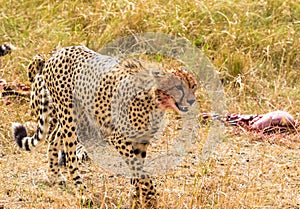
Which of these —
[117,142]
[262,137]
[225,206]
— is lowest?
[262,137]

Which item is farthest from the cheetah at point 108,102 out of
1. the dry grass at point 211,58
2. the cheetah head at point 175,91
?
the dry grass at point 211,58

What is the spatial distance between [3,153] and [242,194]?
163 centimetres

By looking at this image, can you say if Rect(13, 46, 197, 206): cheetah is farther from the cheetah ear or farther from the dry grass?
the dry grass

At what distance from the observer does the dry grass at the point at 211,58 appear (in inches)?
167

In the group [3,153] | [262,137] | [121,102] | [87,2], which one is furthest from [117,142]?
[87,2]

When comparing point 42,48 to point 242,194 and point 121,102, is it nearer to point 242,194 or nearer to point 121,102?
point 121,102

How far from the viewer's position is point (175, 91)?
3.67 m

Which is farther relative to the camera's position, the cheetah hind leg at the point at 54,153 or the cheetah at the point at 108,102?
the cheetah hind leg at the point at 54,153

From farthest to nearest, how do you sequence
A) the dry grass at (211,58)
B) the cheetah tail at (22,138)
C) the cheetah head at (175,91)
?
the cheetah tail at (22,138), the dry grass at (211,58), the cheetah head at (175,91)

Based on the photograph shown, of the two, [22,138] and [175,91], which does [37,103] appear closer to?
[22,138]

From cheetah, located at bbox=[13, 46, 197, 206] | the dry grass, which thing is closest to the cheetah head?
cheetah, located at bbox=[13, 46, 197, 206]

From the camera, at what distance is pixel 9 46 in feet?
18.4

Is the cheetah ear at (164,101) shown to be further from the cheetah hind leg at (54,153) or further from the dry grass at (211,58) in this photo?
the cheetah hind leg at (54,153)

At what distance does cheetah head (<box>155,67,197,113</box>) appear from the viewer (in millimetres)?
3662
